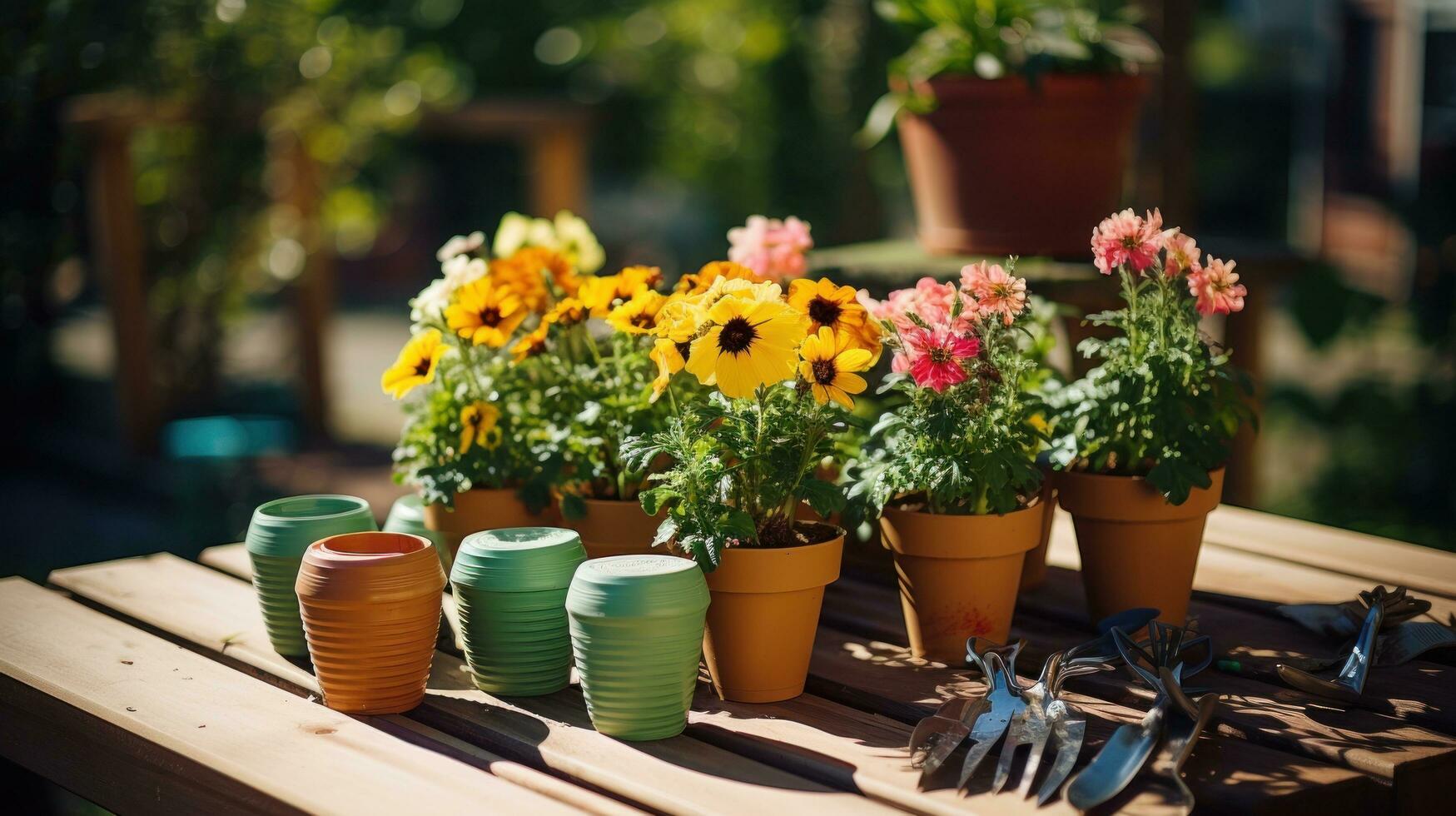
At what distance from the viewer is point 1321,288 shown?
12.3ft

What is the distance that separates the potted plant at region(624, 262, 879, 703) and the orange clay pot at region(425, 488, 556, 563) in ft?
0.99

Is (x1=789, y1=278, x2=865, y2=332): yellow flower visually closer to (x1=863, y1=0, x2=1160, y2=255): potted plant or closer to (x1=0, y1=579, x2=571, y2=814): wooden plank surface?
(x1=0, y1=579, x2=571, y2=814): wooden plank surface

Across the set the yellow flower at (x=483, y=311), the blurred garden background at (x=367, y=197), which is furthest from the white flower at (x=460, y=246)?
the blurred garden background at (x=367, y=197)

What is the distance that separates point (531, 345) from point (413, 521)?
308 mm

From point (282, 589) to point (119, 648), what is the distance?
0.77 ft

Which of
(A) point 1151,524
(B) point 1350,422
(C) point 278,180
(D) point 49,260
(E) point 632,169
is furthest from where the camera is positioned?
(E) point 632,169

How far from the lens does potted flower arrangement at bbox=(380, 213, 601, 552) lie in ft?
5.66

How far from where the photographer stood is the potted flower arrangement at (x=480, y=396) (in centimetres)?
173

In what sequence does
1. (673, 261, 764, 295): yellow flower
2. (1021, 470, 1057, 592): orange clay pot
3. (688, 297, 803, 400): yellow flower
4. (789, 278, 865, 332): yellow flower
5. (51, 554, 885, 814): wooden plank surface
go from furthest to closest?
(1021, 470, 1057, 592): orange clay pot → (673, 261, 764, 295): yellow flower → (789, 278, 865, 332): yellow flower → (688, 297, 803, 400): yellow flower → (51, 554, 885, 814): wooden plank surface

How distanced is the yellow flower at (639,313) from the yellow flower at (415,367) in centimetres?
23

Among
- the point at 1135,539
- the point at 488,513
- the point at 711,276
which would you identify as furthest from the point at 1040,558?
the point at 488,513

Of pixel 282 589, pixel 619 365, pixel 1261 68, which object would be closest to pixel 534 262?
pixel 619 365

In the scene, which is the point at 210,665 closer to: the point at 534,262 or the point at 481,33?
the point at 534,262

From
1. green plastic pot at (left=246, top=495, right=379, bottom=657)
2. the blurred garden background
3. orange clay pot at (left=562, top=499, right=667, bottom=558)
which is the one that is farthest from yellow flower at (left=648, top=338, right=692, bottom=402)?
the blurred garden background
